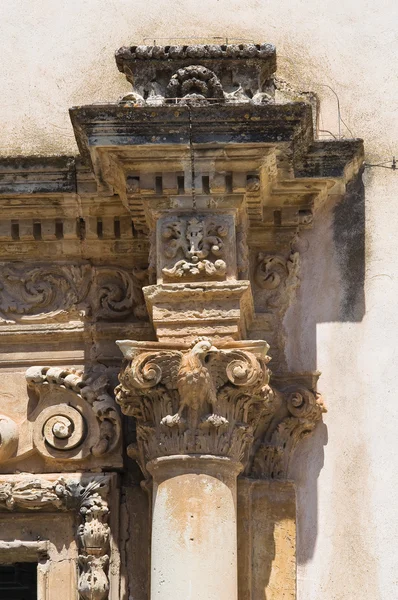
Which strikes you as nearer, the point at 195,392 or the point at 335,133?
the point at 195,392

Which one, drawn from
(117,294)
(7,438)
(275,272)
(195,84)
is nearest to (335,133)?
(275,272)

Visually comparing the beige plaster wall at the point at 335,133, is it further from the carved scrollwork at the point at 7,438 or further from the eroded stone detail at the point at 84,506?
the carved scrollwork at the point at 7,438

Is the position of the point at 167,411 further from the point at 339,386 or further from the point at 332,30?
the point at 332,30

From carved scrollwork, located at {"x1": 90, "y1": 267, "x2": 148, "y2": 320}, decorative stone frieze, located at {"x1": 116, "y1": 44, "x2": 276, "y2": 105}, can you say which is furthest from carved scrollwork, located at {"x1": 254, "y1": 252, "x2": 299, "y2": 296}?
decorative stone frieze, located at {"x1": 116, "y1": 44, "x2": 276, "y2": 105}

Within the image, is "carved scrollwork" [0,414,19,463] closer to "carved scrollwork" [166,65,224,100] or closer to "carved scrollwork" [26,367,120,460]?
"carved scrollwork" [26,367,120,460]

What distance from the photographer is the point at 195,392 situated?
902 cm

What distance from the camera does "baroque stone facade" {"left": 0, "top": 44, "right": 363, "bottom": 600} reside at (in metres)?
9.07

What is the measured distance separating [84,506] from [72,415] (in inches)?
21.7

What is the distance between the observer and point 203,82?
9.51 meters

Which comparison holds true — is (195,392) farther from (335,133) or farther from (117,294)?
(335,133)

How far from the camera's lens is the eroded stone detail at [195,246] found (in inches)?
366

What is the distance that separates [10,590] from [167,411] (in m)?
1.87

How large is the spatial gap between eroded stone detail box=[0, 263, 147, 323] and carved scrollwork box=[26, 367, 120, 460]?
37 cm

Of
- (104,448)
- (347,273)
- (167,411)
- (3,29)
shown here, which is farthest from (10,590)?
(3,29)
